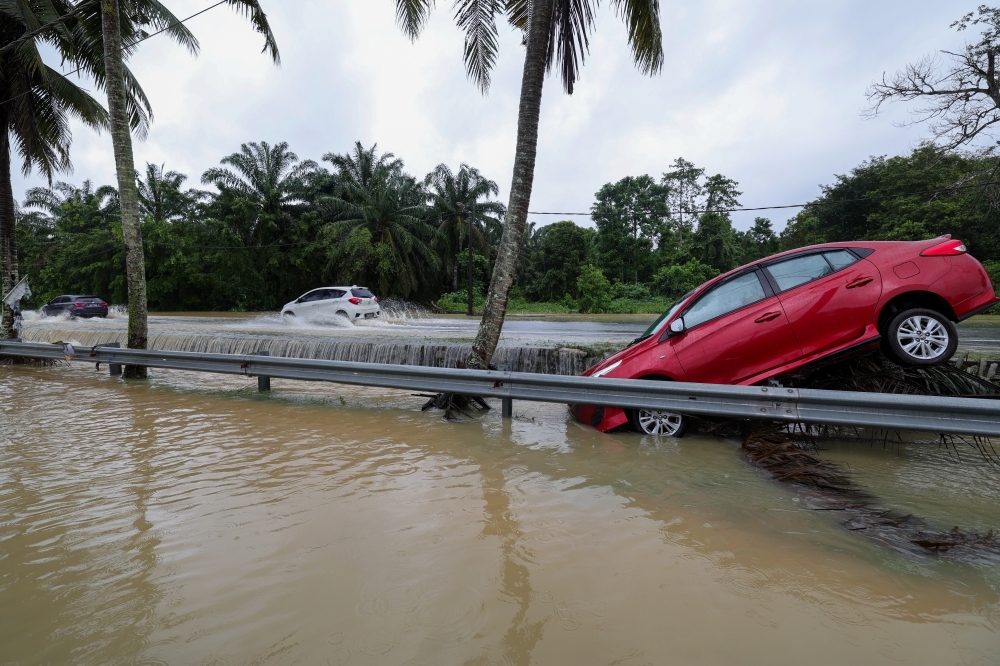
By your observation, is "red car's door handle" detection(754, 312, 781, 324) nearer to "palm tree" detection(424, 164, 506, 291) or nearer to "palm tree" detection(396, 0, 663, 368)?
"palm tree" detection(396, 0, 663, 368)

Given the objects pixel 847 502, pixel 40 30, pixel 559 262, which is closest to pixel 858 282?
pixel 847 502

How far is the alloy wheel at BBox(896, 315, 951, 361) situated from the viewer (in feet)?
16.3

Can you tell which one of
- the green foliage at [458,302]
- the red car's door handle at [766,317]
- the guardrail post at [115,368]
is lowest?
the guardrail post at [115,368]

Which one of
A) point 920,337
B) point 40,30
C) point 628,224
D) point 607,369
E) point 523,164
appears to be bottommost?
point 607,369

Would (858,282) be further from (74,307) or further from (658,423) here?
(74,307)

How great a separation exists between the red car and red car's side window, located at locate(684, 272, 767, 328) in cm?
1

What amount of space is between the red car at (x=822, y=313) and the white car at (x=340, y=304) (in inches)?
554

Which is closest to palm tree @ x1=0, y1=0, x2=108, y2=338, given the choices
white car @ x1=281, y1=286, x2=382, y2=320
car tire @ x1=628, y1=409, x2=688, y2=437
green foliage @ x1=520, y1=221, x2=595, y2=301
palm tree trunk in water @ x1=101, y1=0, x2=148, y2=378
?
palm tree trunk in water @ x1=101, y1=0, x2=148, y2=378

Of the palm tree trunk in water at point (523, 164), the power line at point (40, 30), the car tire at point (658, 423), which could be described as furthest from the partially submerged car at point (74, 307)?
the car tire at point (658, 423)

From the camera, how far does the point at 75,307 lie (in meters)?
25.3

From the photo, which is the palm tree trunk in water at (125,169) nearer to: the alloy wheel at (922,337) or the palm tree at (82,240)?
the alloy wheel at (922,337)

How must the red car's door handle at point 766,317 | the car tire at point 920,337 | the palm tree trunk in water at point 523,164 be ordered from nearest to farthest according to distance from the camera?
1. the car tire at point 920,337
2. the red car's door handle at point 766,317
3. the palm tree trunk in water at point 523,164

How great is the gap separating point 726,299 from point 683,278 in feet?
96.3

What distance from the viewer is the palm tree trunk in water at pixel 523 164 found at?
7465 millimetres
